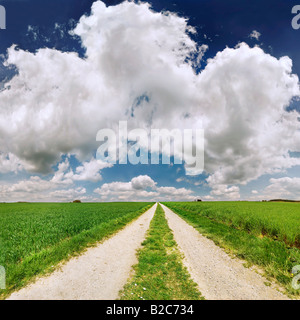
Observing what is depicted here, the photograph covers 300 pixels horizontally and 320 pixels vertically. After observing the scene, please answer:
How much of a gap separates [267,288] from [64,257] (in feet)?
28.2

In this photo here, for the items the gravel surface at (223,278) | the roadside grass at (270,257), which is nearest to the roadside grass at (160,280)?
the gravel surface at (223,278)

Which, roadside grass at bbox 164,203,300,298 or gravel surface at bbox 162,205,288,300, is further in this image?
roadside grass at bbox 164,203,300,298

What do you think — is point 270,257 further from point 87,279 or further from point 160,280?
point 87,279

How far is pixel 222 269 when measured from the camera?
277 inches

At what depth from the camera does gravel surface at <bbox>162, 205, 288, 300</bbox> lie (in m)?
5.15

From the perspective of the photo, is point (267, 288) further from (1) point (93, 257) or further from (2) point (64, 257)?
(2) point (64, 257)

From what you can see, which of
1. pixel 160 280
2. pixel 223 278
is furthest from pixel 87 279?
pixel 223 278

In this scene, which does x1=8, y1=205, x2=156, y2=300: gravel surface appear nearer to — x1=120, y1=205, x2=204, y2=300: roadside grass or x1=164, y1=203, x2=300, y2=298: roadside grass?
x1=120, y1=205, x2=204, y2=300: roadside grass

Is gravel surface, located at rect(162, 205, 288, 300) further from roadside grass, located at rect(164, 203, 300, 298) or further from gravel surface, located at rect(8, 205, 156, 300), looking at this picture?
gravel surface, located at rect(8, 205, 156, 300)

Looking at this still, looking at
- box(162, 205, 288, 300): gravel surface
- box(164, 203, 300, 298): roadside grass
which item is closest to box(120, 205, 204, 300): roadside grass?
box(162, 205, 288, 300): gravel surface

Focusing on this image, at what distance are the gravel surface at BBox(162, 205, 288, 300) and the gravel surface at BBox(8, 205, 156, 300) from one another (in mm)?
2800

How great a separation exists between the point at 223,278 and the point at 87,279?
5.13 m

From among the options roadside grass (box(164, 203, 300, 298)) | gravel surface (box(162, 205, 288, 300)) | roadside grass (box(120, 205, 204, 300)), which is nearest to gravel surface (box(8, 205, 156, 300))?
roadside grass (box(120, 205, 204, 300))

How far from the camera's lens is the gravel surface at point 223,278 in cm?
515
